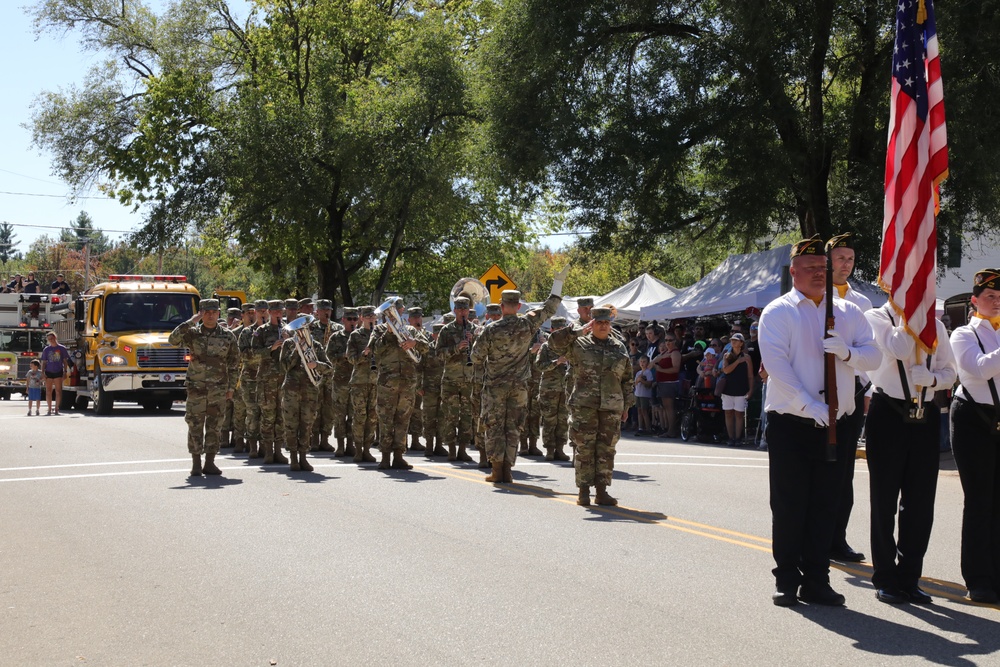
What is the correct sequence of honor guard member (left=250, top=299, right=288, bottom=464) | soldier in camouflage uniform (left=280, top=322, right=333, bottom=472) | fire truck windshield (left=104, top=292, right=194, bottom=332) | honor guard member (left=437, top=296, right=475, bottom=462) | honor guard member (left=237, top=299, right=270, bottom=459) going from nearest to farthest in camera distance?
soldier in camouflage uniform (left=280, top=322, right=333, bottom=472), honor guard member (left=250, top=299, right=288, bottom=464), honor guard member (left=437, top=296, right=475, bottom=462), honor guard member (left=237, top=299, right=270, bottom=459), fire truck windshield (left=104, top=292, right=194, bottom=332)

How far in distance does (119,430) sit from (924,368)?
17.3 meters

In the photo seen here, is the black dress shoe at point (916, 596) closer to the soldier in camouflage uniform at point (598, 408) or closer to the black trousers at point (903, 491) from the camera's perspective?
the black trousers at point (903, 491)

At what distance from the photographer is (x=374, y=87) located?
37.3m

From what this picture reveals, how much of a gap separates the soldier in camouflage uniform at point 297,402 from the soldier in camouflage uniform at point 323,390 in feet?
6.07

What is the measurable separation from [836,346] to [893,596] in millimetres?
1665

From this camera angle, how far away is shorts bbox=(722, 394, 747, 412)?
19000mm

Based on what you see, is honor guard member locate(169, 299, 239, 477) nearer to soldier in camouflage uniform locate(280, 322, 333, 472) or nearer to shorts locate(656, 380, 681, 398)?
soldier in camouflage uniform locate(280, 322, 333, 472)

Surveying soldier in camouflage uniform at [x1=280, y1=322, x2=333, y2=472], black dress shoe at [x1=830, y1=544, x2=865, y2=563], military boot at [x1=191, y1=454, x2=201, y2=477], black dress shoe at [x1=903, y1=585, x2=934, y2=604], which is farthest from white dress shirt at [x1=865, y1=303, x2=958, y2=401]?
military boot at [x1=191, y1=454, x2=201, y2=477]

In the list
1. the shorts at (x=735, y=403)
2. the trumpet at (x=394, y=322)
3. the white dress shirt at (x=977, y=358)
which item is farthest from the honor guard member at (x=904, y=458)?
the shorts at (x=735, y=403)

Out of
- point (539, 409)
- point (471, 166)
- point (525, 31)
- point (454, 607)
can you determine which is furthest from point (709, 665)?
point (471, 166)

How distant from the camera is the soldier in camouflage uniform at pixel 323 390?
16641 mm

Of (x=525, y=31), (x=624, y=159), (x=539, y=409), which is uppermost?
(x=525, y=31)

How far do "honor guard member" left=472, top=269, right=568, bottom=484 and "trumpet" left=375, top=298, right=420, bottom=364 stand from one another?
71.8 inches

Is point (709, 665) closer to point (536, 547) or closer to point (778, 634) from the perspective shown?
point (778, 634)
